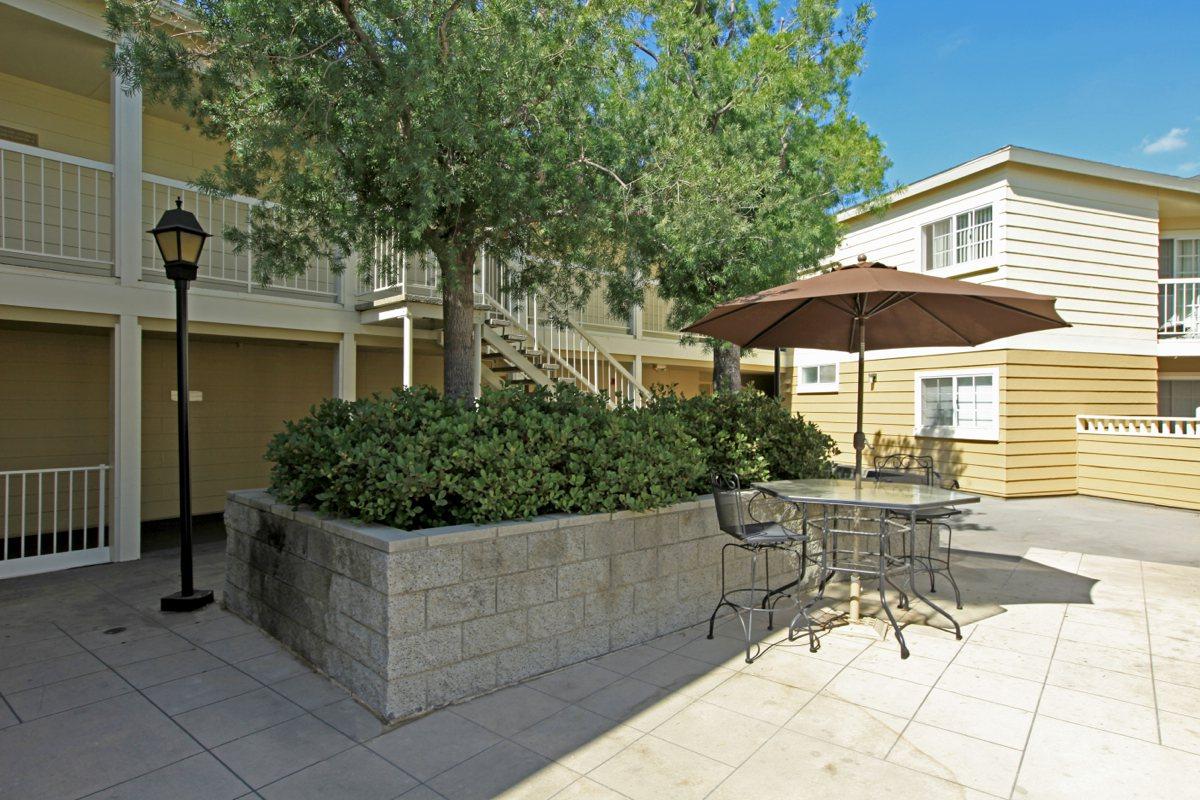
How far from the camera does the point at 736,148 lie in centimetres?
627

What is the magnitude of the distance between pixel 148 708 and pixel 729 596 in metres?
3.54

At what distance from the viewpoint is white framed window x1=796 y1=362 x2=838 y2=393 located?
13461mm

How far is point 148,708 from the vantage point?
10.8 feet

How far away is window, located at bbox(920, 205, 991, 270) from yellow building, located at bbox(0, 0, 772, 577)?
19.3 feet

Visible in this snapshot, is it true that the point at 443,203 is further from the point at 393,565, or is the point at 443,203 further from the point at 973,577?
the point at 973,577

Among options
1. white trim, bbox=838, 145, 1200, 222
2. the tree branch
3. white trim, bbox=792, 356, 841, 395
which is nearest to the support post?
the tree branch

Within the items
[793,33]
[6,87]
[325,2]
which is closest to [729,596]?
[325,2]

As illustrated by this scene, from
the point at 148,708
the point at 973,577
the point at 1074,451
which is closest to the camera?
the point at 148,708

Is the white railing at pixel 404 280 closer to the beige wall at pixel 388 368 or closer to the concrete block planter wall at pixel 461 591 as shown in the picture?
the beige wall at pixel 388 368

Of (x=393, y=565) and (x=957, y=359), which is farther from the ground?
(x=957, y=359)

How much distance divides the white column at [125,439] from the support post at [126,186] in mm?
507

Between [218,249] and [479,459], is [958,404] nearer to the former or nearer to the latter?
[479,459]

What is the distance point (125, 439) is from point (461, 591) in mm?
4938

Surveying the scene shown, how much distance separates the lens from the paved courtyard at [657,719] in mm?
2611
